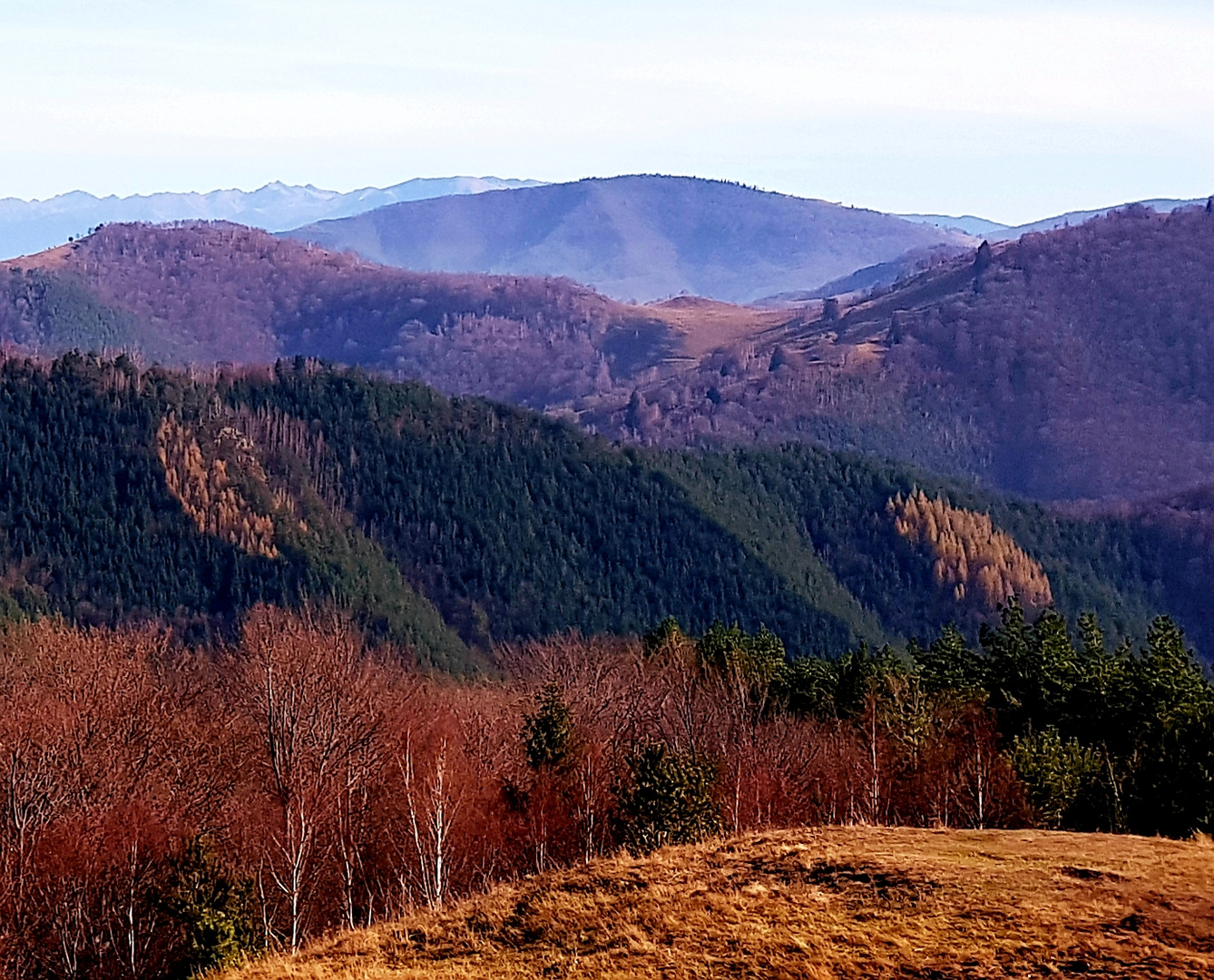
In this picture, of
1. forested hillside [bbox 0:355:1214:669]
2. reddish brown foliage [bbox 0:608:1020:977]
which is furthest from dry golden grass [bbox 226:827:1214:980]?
forested hillside [bbox 0:355:1214:669]

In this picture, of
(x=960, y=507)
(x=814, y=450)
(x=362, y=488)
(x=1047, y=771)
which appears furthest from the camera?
(x=814, y=450)

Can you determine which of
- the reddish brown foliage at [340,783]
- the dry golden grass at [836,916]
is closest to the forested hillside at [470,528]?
the reddish brown foliage at [340,783]

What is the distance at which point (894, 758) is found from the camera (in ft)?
158

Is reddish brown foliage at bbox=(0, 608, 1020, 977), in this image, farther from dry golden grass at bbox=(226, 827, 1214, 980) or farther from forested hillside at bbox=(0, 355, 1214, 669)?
forested hillside at bbox=(0, 355, 1214, 669)

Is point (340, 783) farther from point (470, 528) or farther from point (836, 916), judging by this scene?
point (470, 528)

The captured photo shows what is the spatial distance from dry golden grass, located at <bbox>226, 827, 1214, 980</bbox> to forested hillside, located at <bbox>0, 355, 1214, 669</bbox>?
8759 centimetres

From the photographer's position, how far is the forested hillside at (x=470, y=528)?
4892 inches

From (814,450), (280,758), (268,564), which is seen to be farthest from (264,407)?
(280,758)

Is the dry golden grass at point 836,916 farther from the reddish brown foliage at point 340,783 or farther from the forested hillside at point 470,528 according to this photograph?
the forested hillside at point 470,528

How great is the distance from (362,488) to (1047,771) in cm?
11637

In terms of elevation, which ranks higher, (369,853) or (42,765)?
(42,765)

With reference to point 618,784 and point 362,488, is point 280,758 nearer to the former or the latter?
point 618,784

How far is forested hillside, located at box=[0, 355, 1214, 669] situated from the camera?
124250 mm

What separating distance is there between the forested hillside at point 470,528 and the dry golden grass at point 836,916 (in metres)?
87.6
